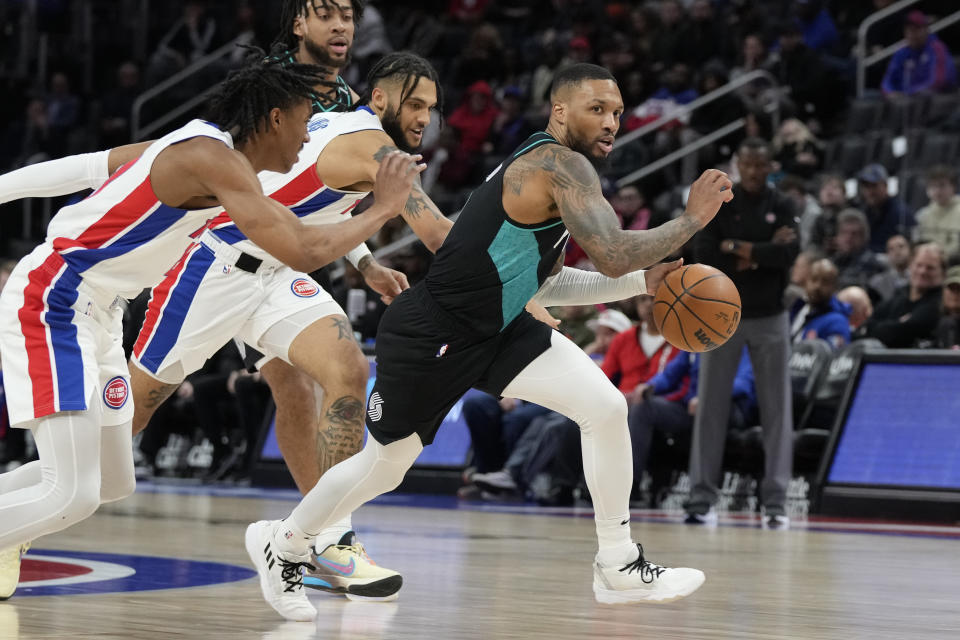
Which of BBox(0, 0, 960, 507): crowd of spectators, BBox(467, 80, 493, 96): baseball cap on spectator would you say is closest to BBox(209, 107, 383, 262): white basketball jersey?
BBox(0, 0, 960, 507): crowd of spectators

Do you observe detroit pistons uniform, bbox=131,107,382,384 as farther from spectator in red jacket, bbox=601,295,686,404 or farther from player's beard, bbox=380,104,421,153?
spectator in red jacket, bbox=601,295,686,404

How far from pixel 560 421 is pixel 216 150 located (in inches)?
257

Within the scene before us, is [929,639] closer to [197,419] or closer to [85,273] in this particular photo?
[85,273]

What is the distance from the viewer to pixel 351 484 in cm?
479

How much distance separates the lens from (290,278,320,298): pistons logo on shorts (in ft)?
18.6

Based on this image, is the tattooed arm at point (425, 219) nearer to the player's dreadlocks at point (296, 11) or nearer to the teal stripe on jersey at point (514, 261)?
the teal stripe on jersey at point (514, 261)

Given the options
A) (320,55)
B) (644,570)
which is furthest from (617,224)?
(320,55)

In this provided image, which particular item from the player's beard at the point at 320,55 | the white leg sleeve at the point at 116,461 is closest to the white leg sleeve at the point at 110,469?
the white leg sleeve at the point at 116,461

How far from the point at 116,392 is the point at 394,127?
5.04ft

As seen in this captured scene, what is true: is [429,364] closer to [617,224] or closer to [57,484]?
[617,224]

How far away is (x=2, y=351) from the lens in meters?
4.46

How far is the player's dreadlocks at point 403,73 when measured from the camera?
549 cm

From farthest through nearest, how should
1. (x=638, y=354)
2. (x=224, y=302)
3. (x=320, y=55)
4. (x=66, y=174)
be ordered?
1. (x=638, y=354)
2. (x=320, y=55)
3. (x=224, y=302)
4. (x=66, y=174)

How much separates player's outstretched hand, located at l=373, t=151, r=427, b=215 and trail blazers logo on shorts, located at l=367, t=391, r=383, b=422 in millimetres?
767
